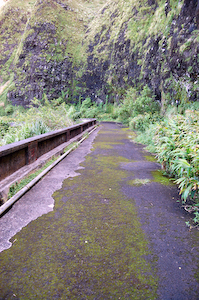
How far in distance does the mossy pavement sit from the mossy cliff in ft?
39.6

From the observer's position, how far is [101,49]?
1789 inches

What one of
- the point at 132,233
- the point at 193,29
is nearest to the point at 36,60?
the point at 193,29

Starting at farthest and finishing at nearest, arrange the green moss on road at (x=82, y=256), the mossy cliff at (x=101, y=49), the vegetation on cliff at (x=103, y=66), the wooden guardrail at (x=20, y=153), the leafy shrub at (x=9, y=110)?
the leafy shrub at (x=9, y=110) → the mossy cliff at (x=101, y=49) → the vegetation on cliff at (x=103, y=66) → the wooden guardrail at (x=20, y=153) → the green moss on road at (x=82, y=256)

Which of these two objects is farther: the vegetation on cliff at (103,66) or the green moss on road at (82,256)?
the vegetation on cliff at (103,66)

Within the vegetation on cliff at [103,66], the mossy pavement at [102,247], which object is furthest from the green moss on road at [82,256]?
the vegetation on cliff at [103,66]

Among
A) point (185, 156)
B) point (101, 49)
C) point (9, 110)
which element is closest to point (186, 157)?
point (185, 156)

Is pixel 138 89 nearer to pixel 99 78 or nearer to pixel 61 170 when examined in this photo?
pixel 99 78

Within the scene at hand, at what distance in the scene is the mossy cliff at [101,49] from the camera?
1658 cm

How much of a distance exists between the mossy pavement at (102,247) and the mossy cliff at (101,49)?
12.1 metres

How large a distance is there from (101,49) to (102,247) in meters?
48.4

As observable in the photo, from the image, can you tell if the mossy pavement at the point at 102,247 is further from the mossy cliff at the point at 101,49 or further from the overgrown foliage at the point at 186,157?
the mossy cliff at the point at 101,49

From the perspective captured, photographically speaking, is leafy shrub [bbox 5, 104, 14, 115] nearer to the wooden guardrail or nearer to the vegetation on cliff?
the vegetation on cliff

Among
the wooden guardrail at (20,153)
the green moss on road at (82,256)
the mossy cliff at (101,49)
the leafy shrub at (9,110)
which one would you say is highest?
the mossy cliff at (101,49)

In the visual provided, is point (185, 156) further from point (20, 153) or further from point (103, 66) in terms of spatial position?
point (103, 66)
